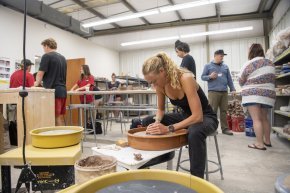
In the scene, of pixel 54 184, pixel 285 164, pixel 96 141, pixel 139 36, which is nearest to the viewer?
pixel 54 184

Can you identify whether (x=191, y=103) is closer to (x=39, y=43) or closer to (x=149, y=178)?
(x=149, y=178)

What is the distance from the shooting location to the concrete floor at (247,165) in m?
1.82

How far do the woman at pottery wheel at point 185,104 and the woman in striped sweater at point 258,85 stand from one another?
1417 millimetres

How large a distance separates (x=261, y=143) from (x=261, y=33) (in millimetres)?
6383

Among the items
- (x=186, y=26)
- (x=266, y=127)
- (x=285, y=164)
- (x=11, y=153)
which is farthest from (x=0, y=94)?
(x=186, y=26)

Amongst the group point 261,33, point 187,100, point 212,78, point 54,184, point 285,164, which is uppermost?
point 261,33

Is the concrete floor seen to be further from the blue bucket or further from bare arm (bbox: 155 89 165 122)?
bare arm (bbox: 155 89 165 122)

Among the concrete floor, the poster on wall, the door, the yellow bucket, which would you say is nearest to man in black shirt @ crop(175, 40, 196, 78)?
the concrete floor

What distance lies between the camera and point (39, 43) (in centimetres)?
613

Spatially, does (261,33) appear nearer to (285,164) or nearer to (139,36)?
(139,36)

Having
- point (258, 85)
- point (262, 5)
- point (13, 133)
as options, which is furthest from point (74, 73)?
point (262, 5)

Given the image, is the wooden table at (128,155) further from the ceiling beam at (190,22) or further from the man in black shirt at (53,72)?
the ceiling beam at (190,22)

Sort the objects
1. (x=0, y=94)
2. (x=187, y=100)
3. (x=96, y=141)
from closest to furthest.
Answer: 1. (x=187, y=100)
2. (x=0, y=94)
3. (x=96, y=141)

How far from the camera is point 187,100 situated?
4.95 feet
